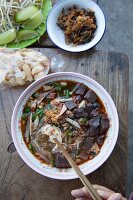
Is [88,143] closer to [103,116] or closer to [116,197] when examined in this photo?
[103,116]

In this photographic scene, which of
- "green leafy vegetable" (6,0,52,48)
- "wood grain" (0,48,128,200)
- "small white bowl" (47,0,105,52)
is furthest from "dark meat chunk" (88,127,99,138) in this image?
"green leafy vegetable" (6,0,52,48)

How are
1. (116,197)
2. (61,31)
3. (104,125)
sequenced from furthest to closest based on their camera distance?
(61,31) → (104,125) → (116,197)

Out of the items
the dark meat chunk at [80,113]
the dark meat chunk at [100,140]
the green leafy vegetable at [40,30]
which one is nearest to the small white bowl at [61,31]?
the green leafy vegetable at [40,30]

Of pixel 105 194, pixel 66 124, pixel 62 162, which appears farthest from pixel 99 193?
pixel 66 124

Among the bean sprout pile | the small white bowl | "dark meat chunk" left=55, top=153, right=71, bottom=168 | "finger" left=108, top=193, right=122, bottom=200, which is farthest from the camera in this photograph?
the bean sprout pile

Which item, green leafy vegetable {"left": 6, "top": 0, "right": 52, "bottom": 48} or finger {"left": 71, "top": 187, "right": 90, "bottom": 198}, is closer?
finger {"left": 71, "top": 187, "right": 90, "bottom": 198}

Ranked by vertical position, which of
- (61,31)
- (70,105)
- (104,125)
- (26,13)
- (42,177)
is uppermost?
(26,13)

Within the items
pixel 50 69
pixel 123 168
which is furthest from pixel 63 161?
pixel 50 69

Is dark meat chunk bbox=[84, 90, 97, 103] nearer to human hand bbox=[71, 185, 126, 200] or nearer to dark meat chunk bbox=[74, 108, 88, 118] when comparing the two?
dark meat chunk bbox=[74, 108, 88, 118]
